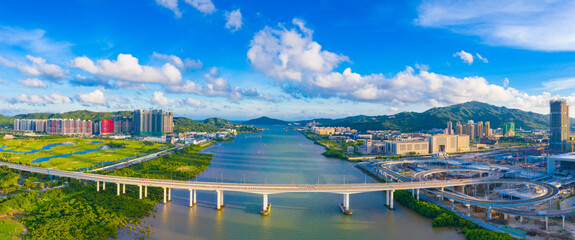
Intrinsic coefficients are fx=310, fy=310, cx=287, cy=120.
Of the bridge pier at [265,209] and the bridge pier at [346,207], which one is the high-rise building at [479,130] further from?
the bridge pier at [265,209]

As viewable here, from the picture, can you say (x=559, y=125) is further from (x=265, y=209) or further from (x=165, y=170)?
(x=165, y=170)

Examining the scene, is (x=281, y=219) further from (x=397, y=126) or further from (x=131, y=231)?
(x=397, y=126)

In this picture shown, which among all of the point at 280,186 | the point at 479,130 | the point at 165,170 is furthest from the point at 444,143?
the point at 165,170

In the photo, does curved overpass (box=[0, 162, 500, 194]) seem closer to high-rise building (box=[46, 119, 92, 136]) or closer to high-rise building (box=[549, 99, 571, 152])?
high-rise building (box=[549, 99, 571, 152])

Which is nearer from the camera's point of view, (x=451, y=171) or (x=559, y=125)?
(x=451, y=171)

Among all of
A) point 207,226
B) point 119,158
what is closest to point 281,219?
point 207,226

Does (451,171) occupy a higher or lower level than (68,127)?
lower
